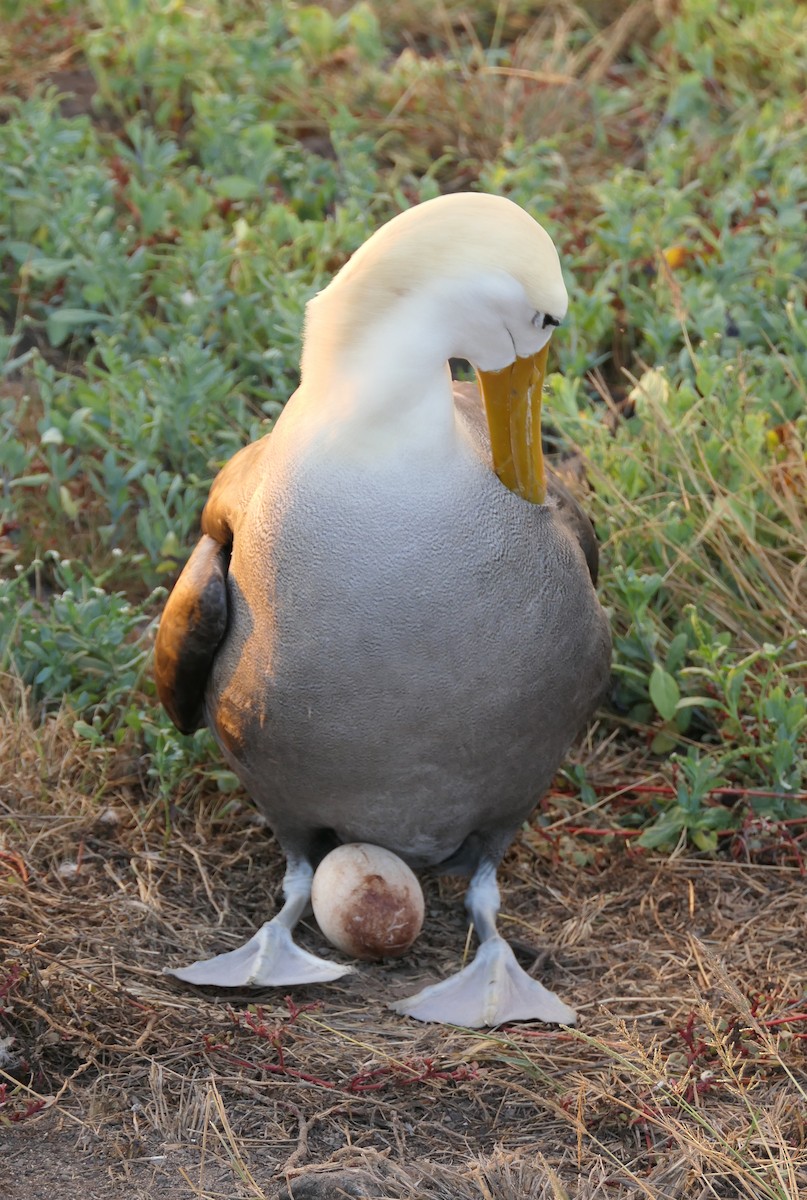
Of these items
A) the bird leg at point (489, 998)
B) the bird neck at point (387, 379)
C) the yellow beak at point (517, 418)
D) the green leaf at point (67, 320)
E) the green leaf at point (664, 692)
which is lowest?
the bird leg at point (489, 998)

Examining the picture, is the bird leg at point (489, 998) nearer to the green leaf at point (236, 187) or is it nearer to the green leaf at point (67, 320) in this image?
the green leaf at point (67, 320)

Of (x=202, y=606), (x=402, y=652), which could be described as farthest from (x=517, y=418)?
(x=202, y=606)

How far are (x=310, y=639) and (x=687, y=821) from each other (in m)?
1.21

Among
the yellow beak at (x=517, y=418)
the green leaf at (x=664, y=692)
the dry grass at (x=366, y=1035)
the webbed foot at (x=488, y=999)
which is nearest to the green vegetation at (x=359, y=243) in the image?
the green leaf at (x=664, y=692)

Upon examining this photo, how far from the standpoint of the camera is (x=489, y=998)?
3594 mm

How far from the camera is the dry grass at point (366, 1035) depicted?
3.02 m

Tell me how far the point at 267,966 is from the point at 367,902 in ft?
0.92

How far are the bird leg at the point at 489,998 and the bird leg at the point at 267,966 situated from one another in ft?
0.70

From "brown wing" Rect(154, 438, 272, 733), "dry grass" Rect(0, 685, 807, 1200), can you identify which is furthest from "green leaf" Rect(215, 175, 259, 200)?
"dry grass" Rect(0, 685, 807, 1200)

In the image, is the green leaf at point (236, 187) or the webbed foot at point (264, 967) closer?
the webbed foot at point (264, 967)

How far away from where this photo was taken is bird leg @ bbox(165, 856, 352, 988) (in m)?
3.62

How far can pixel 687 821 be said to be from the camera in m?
4.05

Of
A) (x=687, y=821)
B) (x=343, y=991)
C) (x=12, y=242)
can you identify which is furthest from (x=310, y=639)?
(x=12, y=242)

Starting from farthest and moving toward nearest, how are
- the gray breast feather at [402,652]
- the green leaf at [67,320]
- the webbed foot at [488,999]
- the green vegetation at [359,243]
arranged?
the green leaf at [67,320]
the green vegetation at [359,243]
the webbed foot at [488,999]
the gray breast feather at [402,652]
